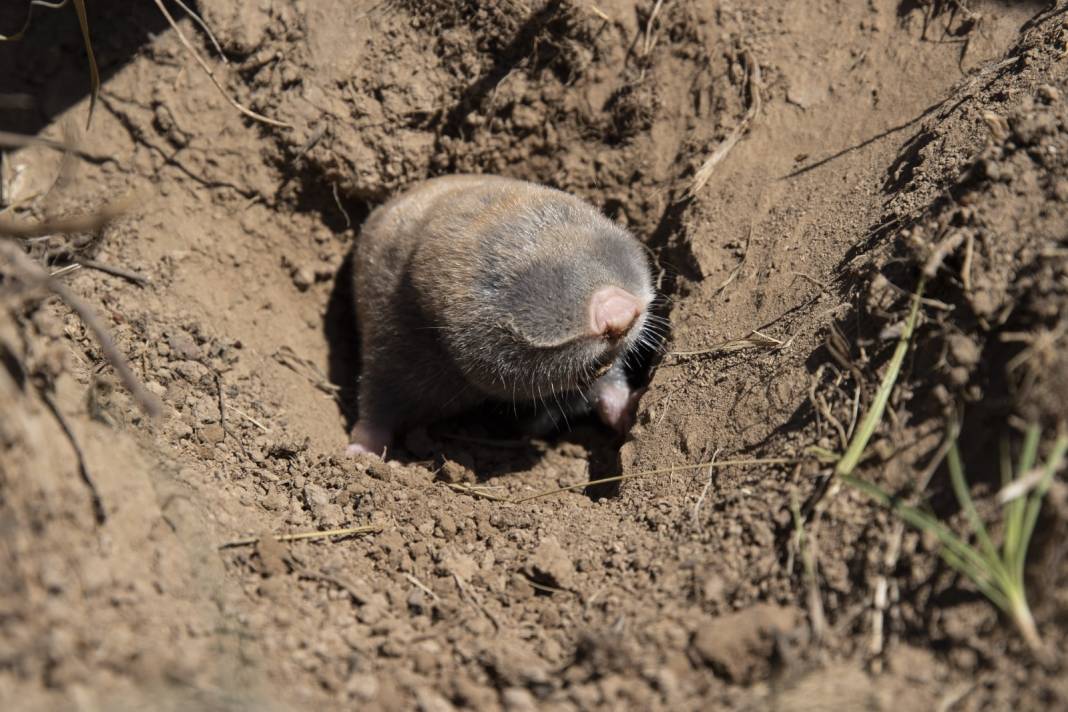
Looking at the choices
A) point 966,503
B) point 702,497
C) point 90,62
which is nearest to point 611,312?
point 702,497

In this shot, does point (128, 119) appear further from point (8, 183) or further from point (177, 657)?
point (177, 657)

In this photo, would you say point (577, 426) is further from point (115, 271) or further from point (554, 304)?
point (115, 271)

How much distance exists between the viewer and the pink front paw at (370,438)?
4.75 m

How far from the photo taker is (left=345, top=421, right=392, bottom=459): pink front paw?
15.6 ft

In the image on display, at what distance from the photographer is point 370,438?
4.79 meters

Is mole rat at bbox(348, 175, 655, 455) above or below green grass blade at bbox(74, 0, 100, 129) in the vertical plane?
below

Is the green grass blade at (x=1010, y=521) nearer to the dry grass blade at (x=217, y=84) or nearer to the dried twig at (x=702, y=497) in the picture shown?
the dried twig at (x=702, y=497)

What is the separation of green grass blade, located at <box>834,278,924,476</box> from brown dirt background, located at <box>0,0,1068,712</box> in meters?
0.06

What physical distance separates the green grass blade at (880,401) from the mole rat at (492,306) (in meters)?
1.18

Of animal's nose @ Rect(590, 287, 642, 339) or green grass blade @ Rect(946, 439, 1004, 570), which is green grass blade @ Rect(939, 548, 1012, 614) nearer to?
green grass blade @ Rect(946, 439, 1004, 570)

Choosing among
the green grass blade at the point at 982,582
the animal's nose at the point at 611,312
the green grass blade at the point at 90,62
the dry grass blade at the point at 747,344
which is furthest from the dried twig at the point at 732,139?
the green grass blade at the point at 90,62

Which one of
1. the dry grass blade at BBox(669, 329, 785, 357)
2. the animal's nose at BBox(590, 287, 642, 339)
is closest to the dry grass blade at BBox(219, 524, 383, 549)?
the animal's nose at BBox(590, 287, 642, 339)

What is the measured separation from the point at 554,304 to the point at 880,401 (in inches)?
57.5

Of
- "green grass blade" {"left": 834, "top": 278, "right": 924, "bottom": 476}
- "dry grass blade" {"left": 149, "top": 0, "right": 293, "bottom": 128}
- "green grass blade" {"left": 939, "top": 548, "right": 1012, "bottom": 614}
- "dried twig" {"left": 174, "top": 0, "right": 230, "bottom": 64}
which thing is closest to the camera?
"green grass blade" {"left": 939, "top": 548, "right": 1012, "bottom": 614}
